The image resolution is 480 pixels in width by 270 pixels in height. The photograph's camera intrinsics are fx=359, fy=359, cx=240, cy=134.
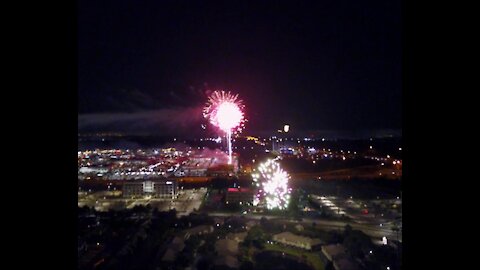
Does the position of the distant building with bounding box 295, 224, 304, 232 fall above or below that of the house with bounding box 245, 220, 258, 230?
below

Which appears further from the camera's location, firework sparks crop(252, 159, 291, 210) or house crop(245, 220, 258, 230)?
firework sparks crop(252, 159, 291, 210)

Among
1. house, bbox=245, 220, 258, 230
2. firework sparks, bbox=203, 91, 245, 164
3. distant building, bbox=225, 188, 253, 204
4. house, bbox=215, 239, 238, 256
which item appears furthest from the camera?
distant building, bbox=225, 188, 253, 204

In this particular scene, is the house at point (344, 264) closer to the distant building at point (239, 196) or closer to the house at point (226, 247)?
the house at point (226, 247)

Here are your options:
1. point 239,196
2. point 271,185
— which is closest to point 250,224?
point 239,196

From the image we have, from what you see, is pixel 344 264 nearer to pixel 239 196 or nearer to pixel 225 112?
pixel 239 196

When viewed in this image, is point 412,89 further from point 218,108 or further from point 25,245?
point 218,108

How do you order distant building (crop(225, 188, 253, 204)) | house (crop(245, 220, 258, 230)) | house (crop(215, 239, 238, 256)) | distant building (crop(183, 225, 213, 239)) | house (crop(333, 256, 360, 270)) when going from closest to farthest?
house (crop(333, 256, 360, 270)) < house (crop(215, 239, 238, 256)) < distant building (crop(183, 225, 213, 239)) < house (crop(245, 220, 258, 230)) < distant building (crop(225, 188, 253, 204))

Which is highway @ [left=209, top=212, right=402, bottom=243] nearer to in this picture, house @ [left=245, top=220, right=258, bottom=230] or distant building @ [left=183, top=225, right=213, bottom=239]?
house @ [left=245, top=220, right=258, bottom=230]

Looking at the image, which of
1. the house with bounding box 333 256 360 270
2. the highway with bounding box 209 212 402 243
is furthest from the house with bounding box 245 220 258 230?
the house with bounding box 333 256 360 270
